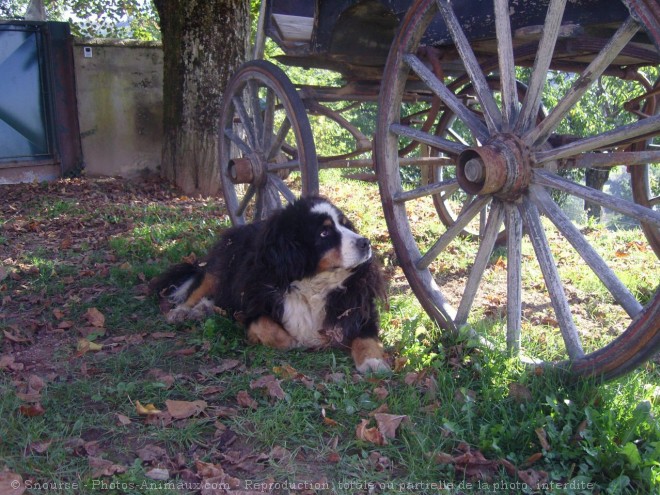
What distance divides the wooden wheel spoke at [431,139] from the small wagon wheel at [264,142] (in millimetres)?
810

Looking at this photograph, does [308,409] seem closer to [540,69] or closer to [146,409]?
[146,409]

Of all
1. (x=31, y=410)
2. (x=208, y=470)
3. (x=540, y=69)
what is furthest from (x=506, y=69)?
(x=31, y=410)

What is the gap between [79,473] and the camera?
7.93ft

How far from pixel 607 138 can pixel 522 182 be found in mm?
420

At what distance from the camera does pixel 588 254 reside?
2828 millimetres

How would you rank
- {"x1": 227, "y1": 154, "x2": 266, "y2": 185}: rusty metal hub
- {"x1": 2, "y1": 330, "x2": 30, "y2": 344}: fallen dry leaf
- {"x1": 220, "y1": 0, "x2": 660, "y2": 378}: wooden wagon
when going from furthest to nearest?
{"x1": 227, "y1": 154, "x2": 266, "y2": 185}: rusty metal hub
{"x1": 2, "y1": 330, "x2": 30, "y2": 344}: fallen dry leaf
{"x1": 220, "y1": 0, "x2": 660, "y2": 378}: wooden wagon

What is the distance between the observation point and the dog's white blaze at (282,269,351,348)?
12.1 feet

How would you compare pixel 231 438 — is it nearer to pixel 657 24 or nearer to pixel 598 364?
pixel 598 364

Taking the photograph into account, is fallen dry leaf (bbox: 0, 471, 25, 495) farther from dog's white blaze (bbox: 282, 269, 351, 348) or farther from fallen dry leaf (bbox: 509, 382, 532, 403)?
fallen dry leaf (bbox: 509, 382, 532, 403)

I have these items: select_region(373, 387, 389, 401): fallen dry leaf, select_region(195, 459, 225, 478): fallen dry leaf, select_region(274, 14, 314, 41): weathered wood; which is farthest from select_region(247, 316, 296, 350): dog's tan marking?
select_region(274, 14, 314, 41): weathered wood

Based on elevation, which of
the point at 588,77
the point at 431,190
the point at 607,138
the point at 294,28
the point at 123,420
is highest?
the point at 294,28

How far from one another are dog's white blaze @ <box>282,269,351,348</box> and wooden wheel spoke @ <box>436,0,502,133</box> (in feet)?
3.89

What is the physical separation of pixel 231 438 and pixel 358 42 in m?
3.04

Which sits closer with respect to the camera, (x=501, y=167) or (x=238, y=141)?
(x=501, y=167)
